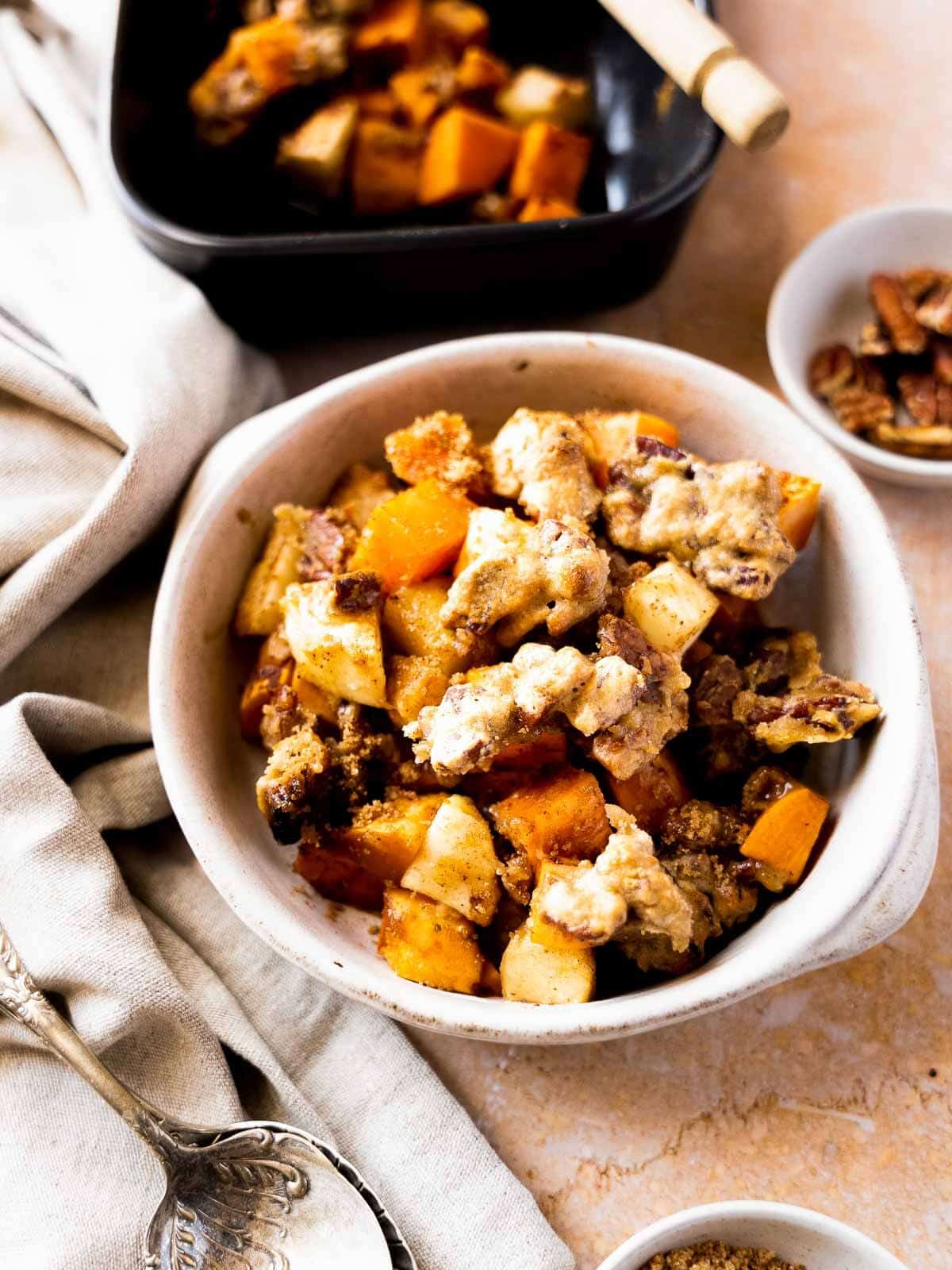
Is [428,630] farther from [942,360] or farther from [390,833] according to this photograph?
[942,360]

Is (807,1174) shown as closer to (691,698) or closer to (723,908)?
(723,908)

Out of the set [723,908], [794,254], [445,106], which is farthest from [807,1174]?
[445,106]

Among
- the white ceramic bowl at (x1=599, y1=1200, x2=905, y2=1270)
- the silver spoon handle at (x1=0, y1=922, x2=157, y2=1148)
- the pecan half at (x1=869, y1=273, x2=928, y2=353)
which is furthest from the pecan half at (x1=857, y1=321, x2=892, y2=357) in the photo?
the silver spoon handle at (x1=0, y1=922, x2=157, y2=1148)

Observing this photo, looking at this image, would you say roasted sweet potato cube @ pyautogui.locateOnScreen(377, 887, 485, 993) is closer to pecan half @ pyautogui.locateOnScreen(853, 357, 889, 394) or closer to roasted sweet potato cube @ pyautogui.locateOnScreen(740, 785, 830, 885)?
roasted sweet potato cube @ pyautogui.locateOnScreen(740, 785, 830, 885)

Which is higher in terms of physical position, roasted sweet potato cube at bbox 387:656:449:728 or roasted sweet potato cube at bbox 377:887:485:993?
roasted sweet potato cube at bbox 387:656:449:728

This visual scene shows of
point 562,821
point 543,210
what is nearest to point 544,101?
point 543,210
